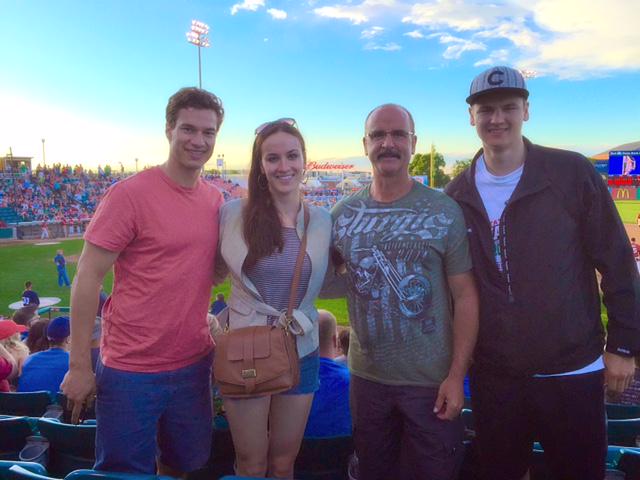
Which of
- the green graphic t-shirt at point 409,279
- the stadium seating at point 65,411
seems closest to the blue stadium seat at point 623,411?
the green graphic t-shirt at point 409,279

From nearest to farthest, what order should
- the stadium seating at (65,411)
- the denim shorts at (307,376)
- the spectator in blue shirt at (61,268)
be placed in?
the denim shorts at (307,376), the stadium seating at (65,411), the spectator in blue shirt at (61,268)

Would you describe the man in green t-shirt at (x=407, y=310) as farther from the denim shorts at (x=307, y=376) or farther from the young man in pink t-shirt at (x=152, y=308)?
the young man in pink t-shirt at (x=152, y=308)

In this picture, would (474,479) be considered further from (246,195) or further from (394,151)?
(246,195)

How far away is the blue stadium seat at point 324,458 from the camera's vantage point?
7.95ft

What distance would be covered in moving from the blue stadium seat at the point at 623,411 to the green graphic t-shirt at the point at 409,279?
5.25 ft

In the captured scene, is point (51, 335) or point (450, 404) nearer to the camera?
point (450, 404)

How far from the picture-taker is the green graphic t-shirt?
2.19 meters

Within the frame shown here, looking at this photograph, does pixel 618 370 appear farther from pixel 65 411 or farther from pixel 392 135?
pixel 65 411

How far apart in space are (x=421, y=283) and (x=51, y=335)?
2.78m

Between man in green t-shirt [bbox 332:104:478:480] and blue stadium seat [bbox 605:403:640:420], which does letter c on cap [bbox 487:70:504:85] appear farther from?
blue stadium seat [bbox 605:403:640:420]

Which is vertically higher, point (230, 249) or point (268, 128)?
point (268, 128)

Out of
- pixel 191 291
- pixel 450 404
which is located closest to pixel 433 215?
pixel 450 404

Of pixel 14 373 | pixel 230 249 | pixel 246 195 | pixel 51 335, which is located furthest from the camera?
pixel 14 373

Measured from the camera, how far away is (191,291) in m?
2.27
